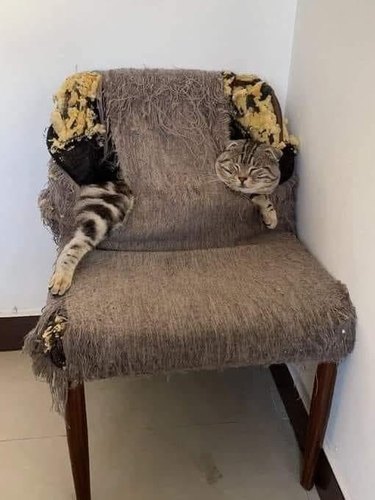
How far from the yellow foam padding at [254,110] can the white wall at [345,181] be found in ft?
0.24

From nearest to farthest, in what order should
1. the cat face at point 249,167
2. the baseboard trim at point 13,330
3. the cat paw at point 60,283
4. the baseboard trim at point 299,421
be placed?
the cat paw at point 60,283
the baseboard trim at point 299,421
the cat face at point 249,167
the baseboard trim at point 13,330

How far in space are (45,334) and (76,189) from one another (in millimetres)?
452

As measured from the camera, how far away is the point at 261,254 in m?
1.44

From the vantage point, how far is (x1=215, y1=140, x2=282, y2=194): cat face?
1500 mm

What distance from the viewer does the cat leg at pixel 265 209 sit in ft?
5.03

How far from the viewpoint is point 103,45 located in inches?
63.4

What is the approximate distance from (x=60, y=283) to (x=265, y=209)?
0.56 meters

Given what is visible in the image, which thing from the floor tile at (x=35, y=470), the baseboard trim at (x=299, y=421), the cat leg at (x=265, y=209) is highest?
the cat leg at (x=265, y=209)

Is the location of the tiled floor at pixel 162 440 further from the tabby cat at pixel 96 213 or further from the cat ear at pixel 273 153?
the cat ear at pixel 273 153

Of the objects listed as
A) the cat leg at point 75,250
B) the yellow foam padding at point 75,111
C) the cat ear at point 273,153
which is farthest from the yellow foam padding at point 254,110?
the cat leg at point 75,250

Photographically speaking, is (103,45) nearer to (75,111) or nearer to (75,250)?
(75,111)

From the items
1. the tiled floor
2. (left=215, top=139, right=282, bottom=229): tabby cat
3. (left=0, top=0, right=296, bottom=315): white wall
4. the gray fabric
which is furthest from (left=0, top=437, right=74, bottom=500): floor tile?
(left=215, top=139, right=282, bottom=229): tabby cat

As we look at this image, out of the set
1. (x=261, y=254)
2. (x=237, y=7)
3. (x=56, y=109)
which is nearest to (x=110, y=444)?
(x=261, y=254)

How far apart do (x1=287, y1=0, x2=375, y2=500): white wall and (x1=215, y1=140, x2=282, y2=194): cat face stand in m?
0.09
